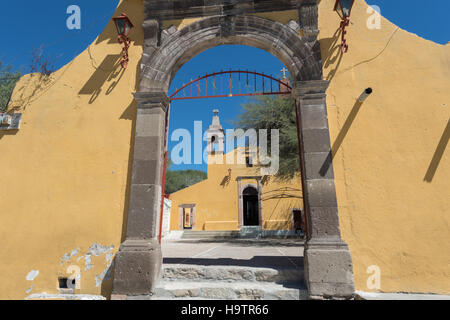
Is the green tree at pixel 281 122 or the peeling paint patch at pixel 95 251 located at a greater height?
the green tree at pixel 281 122

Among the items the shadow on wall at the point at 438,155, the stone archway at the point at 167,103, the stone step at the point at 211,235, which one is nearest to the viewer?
the stone archway at the point at 167,103

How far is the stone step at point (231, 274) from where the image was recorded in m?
3.55

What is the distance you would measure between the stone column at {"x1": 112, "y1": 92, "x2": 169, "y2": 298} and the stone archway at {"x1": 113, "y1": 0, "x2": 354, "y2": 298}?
0.04ft

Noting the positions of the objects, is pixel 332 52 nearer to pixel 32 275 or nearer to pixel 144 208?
pixel 144 208

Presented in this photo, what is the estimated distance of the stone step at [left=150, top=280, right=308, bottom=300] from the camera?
126 inches

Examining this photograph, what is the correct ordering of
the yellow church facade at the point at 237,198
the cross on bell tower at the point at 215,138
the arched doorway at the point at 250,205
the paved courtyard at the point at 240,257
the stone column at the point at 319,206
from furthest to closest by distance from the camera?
1. the cross on bell tower at the point at 215,138
2. the arched doorway at the point at 250,205
3. the yellow church facade at the point at 237,198
4. the paved courtyard at the point at 240,257
5. the stone column at the point at 319,206

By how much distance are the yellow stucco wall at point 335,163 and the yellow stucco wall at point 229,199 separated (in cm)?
1191

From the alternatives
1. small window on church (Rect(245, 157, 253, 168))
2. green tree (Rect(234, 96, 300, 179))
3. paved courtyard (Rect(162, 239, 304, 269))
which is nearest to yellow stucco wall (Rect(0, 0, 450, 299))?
paved courtyard (Rect(162, 239, 304, 269))

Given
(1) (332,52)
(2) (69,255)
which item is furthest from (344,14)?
(2) (69,255)

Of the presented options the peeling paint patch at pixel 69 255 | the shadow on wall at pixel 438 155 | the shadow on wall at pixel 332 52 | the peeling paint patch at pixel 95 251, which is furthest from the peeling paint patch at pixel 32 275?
the shadow on wall at pixel 438 155

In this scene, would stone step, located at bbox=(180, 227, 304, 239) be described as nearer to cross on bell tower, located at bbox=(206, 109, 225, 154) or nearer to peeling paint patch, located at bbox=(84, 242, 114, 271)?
cross on bell tower, located at bbox=(206, 109, 225, 154)

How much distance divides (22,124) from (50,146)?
2.32 feet

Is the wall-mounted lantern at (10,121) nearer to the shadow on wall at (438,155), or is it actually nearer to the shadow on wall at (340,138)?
the shadow on wall at (340,138)

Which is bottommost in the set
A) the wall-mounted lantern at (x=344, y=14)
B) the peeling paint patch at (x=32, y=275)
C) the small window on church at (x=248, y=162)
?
the peeling paint patch at (x=32, y=275)
